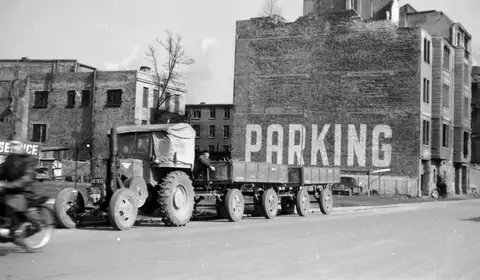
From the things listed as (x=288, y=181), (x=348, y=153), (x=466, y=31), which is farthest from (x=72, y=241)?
(x=466, y=31)

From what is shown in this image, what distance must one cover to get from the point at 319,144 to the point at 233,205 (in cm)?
2941

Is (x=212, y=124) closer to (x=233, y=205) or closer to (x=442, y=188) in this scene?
(x=442, y=188)

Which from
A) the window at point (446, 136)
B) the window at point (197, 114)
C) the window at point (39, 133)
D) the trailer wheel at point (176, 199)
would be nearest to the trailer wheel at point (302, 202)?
the trailer wheel at point (176, 199)

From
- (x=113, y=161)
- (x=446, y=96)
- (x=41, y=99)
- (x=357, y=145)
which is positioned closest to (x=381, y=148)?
(x=357, y=145)

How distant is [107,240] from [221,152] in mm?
68698

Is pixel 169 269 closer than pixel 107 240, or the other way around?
pixel 169 269

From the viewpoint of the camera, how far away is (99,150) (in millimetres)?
54719

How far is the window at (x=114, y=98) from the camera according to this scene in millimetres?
55922

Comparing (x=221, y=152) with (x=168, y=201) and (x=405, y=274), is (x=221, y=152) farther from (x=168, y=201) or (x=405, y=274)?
(x=405, y=274)

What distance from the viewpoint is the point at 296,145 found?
4919 centimetres

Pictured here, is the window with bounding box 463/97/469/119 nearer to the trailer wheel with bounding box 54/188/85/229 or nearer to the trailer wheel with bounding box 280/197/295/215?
the trailer wheel with bounding box 280/197/295/215

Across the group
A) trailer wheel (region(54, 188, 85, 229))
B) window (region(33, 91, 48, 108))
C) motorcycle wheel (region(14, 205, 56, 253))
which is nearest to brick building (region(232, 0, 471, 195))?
window (region(33, 91, 48, 108))

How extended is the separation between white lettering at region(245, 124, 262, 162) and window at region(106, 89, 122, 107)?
43.7ft

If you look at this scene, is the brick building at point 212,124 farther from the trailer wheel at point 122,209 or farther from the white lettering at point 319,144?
the trailer wheel at point 122,209
